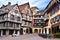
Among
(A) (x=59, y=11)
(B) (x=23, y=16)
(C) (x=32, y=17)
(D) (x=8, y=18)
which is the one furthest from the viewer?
(C) (x=32, y=17)

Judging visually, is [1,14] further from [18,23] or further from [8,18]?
[18,23]

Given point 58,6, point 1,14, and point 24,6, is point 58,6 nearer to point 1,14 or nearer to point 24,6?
point 1,14

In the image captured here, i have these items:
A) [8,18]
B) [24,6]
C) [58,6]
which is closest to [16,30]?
[8,18]

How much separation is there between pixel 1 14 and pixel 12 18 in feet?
13.5

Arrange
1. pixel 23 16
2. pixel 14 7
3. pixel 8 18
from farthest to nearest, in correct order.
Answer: pixel 23 16, pixel 14 7, pixel 8 18

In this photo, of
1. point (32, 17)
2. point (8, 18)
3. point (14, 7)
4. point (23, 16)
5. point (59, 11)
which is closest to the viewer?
point (59, 11)

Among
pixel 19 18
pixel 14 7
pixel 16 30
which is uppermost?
pixel 14 7

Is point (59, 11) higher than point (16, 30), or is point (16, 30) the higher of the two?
point (59, 11)

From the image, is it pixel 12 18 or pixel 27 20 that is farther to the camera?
pixel 27 20

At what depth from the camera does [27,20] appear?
65000 mm

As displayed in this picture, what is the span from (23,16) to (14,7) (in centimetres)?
1008

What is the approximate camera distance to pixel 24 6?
6700 cm

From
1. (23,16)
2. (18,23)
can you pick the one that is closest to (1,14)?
(18,23)

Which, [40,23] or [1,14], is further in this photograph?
[40,23]
